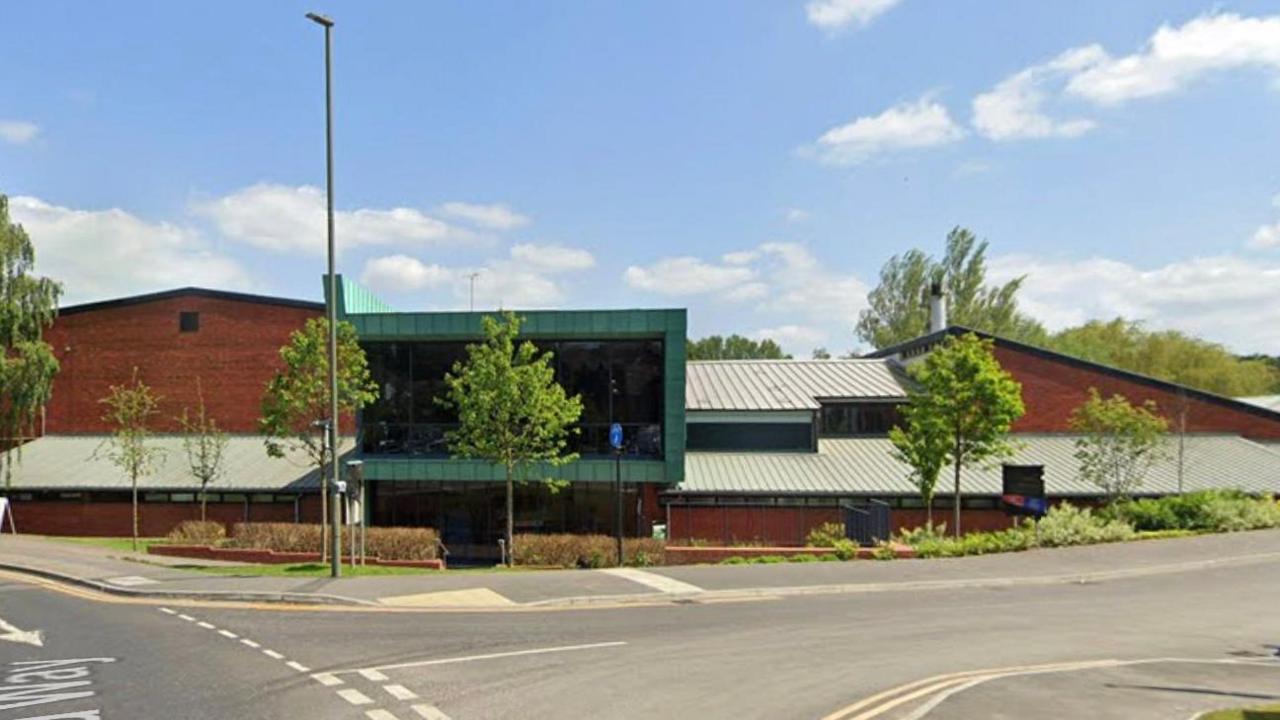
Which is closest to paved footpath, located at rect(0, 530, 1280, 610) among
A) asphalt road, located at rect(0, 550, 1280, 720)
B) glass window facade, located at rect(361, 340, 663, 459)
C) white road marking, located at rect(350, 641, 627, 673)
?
asphalt road, located at rect(0, 550, 1280, 720)

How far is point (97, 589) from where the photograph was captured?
19344 mm

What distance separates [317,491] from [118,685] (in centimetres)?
2508

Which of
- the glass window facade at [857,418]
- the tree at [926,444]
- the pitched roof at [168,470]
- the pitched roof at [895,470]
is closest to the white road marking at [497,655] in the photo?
the tree at [926,444]

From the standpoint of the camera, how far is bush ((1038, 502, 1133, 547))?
26.3 meters

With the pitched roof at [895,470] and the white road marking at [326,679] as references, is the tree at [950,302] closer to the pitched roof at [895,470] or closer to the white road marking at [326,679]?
the pitched roof at [895,470]

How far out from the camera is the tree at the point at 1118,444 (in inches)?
1280

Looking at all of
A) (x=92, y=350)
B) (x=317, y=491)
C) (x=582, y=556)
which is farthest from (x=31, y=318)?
(x=582, y=556)

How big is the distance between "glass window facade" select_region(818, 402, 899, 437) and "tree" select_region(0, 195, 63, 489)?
111 feet

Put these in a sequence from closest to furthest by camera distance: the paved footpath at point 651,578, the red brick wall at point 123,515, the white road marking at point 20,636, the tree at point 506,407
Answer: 1. the white road marking at point 20,636
2. the paved footpath at point 651,578
3. the tree at point 506,407
4. the red brick wall at point 123,515

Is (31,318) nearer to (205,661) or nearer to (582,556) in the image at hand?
(582,556)

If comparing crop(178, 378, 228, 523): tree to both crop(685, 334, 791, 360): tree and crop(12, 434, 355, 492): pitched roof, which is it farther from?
crop(685, 334, 791, 360): tree

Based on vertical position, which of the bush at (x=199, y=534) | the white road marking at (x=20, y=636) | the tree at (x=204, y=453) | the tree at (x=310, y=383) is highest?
the tree at (x=310, y=383)

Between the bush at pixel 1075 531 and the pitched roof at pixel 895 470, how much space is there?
571cm

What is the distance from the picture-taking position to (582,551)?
2530 centimetres
